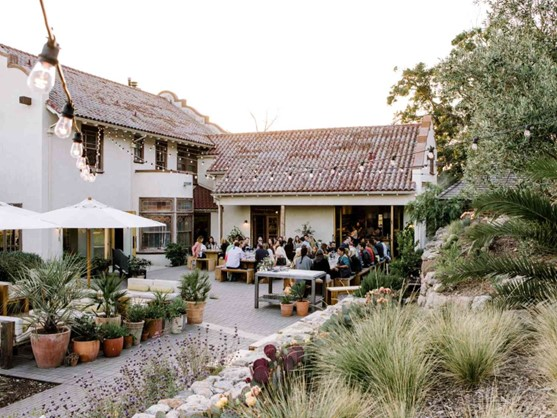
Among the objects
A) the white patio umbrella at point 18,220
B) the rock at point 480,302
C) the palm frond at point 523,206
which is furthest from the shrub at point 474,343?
the white patio umbrella at point 18,220

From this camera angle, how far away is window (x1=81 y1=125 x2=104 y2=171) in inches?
714

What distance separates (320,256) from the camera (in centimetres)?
1335

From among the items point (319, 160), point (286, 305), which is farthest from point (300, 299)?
point (319, 160)

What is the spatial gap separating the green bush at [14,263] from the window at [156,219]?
5.69m

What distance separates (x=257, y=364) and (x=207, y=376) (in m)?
1.82

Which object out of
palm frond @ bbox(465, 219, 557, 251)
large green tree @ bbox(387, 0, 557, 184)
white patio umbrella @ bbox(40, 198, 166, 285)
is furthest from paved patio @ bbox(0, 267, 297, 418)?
large green tree @ bbox(387, 0, 557, 184)

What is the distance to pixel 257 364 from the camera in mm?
4469

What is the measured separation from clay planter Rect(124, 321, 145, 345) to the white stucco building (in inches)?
345

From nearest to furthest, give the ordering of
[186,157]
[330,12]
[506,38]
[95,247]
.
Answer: [506,38]
[330,12]
[95,247]
[186,157]

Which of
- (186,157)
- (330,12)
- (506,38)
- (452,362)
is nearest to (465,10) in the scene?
(506,38)

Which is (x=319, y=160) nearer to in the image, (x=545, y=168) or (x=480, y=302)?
(x=480, y=302)

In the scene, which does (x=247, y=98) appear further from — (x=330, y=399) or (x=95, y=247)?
(x=330, y=399)

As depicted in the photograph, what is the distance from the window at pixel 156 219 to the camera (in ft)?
68.2

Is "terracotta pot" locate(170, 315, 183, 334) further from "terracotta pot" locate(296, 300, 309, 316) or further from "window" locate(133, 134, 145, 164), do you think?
"window" locate(133, 134, 145, 164)
